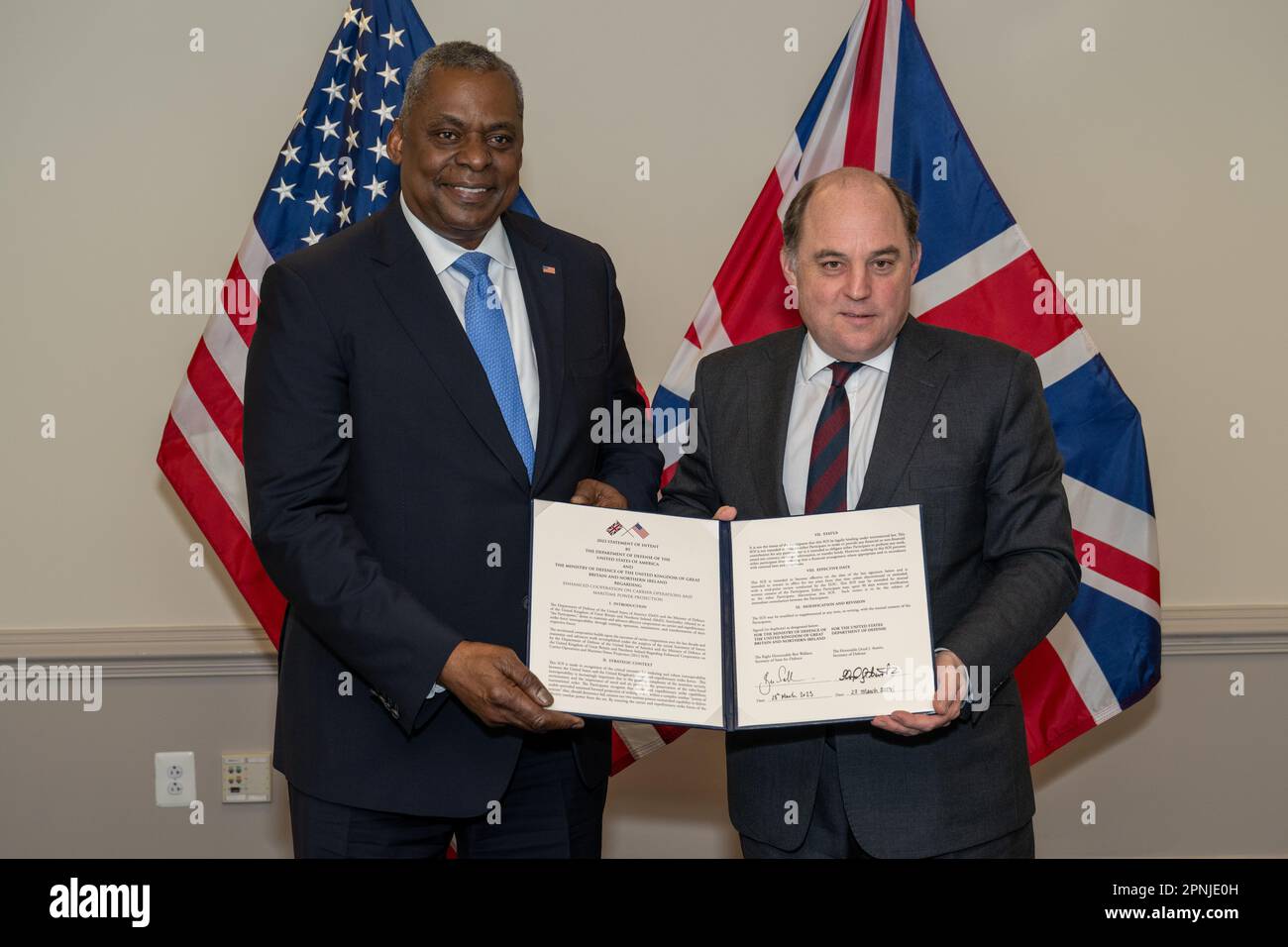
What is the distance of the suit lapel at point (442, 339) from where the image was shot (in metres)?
2.29

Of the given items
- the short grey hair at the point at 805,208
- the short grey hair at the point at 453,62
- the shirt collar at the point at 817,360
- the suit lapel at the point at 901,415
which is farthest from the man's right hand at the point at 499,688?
the short grey hair at the point at 453,62

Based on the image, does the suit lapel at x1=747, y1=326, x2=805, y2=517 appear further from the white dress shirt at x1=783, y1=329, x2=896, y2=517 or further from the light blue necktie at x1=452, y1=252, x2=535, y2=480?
the light blue necktie at x1=452, y1=252, x2=535, y2=480

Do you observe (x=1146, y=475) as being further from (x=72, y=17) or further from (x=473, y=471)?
(x=72, y=17)

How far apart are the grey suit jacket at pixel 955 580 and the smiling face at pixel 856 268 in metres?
0.09

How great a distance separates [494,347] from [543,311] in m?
0.14

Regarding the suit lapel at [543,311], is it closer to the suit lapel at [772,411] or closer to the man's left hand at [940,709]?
the suit lapel at [772,411]

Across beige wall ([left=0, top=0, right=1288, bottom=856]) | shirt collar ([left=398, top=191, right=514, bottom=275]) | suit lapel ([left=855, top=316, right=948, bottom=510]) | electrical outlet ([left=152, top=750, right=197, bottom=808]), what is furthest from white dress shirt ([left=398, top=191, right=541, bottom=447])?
electrical outlet ([left=152, top=750, right=197, bottom=808])

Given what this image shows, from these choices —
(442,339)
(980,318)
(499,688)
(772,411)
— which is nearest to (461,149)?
(442,339)

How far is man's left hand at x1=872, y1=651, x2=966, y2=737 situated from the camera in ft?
6.43

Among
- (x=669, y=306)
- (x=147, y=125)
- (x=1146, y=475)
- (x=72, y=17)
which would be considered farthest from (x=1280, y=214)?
(x=72, y=17)

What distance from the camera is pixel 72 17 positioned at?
3596mm

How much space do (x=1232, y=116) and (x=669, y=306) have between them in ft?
6.00
